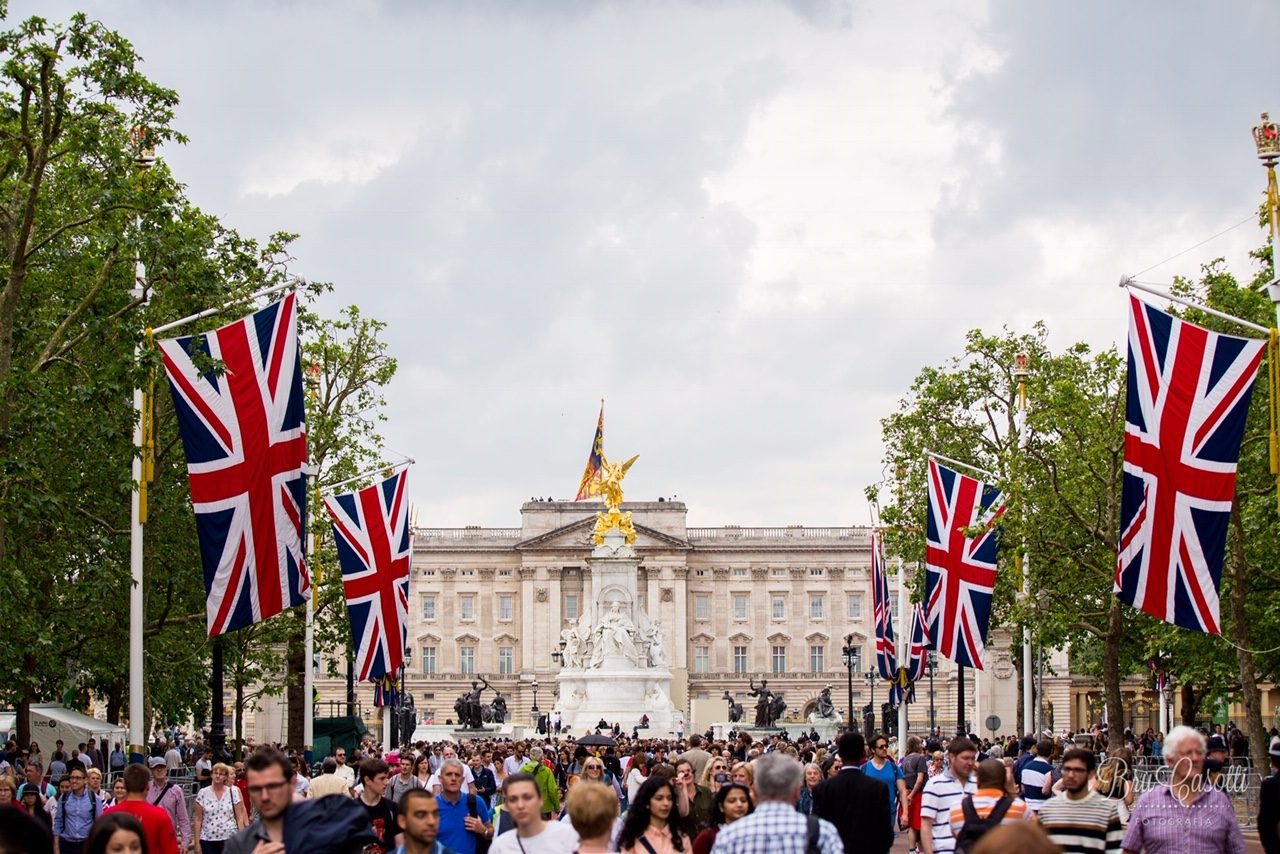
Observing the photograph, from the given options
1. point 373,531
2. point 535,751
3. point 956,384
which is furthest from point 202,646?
Answer: point 956,384

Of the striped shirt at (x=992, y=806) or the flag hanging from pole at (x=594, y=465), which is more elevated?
the flag hanging from pole at (x=594, y=465)

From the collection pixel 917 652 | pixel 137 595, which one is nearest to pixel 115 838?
pixel 137 595

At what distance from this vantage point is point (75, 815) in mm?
18266

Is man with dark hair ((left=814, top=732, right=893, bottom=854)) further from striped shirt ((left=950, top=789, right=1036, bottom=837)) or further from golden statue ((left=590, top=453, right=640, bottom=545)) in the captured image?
golden statue ((left=590, top=453, right=640, bottom=545))

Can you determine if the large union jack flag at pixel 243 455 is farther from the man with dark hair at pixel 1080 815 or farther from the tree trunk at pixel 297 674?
the tree trunk at pixel 297 674

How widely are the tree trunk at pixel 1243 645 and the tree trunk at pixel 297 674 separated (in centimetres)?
2264

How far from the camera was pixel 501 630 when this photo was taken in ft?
479

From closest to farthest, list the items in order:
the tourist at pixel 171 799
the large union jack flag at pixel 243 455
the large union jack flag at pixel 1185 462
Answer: the tourist at pixel 171 799
the large union jack flag at pixel 1185 462
the large union jack flag at pixel 243 455

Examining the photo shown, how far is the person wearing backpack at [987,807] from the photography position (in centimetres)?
1238

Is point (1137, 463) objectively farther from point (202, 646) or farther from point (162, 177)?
point (202, 646)

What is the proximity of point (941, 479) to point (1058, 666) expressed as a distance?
102602 millimetres

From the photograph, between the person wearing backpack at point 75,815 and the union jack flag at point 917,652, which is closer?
the person wearing backpack at point 75,815

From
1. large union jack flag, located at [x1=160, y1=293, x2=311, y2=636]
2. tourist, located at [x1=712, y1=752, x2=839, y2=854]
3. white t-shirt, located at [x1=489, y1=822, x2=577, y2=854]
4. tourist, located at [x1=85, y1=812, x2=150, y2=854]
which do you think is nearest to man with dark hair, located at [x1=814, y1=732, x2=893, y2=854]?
white t-shirt, located at [x1=489, y1=822, x2=577, y2=854]

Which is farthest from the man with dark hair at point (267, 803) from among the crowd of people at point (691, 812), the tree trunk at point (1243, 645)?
the tree trunk at point (1243, 645)
